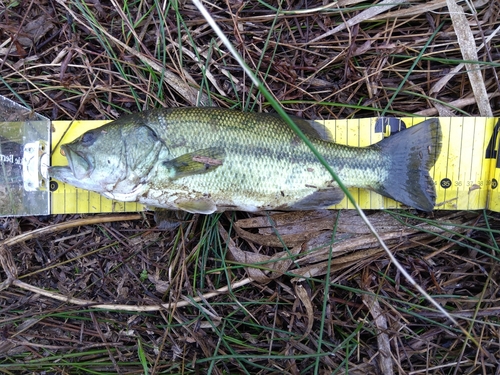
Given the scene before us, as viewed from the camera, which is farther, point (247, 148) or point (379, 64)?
point (379, 64)

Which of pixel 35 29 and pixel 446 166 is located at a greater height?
pixel 35 29

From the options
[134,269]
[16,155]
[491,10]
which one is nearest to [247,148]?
[134,269]

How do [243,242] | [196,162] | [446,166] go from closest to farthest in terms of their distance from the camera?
[196,162] → [446,166] → [243,242]

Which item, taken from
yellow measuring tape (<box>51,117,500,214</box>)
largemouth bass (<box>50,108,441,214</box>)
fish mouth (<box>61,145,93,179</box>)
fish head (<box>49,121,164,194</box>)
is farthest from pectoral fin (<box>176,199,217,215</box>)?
fish mouth (<box>61,145,93,179</box>)

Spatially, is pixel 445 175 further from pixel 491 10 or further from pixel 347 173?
pixel 491 10

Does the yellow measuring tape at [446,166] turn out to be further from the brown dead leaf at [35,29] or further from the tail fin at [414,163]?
the brown dead leaf at [35,29]

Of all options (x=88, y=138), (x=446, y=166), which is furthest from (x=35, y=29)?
(x=446, y=166)

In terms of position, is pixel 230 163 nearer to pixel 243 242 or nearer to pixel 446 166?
pixel 243 242
